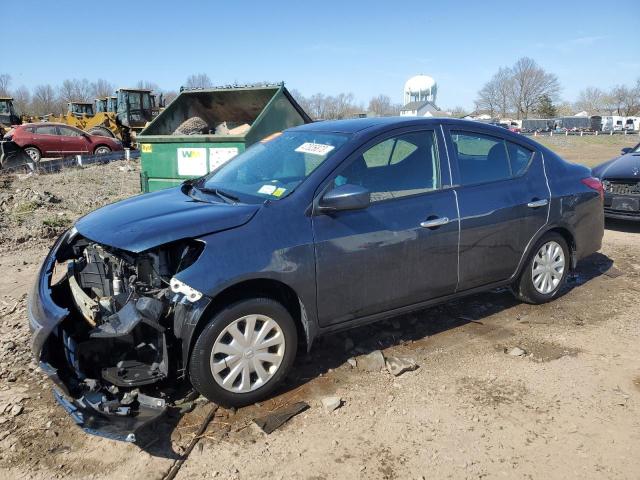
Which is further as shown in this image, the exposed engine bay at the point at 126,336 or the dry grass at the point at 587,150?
the dry grass at the point at 587,150

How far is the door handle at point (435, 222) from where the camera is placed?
12.9 ft

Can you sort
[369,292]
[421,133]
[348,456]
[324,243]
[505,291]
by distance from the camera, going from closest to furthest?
1. [348,456]
2. [324,243]
3. [369,292]
4. [421,133]
5. [505,291]

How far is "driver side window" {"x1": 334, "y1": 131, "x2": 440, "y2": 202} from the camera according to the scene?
Answer: 3.84 meters

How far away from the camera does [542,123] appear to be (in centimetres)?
6712

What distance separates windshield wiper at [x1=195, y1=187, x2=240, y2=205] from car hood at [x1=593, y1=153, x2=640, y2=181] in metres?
6.98

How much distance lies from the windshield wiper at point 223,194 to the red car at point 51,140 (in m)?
16.7

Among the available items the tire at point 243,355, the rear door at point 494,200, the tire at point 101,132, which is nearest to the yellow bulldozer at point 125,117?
the tire at point 101,132

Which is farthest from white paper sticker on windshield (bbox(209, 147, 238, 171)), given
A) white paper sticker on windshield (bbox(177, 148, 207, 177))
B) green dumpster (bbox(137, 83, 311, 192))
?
white paper sticker on windshield (bbox(177, 148, 207, 177))

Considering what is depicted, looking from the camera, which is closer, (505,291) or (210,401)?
(210,401)

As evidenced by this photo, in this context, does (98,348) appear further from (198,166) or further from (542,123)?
(542,123)

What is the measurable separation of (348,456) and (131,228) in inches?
73.5

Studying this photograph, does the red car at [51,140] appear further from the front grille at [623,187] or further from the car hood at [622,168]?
the front grille at [623,187]

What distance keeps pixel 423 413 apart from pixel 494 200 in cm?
194

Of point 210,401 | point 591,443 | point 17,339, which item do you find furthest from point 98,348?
point 591,443
